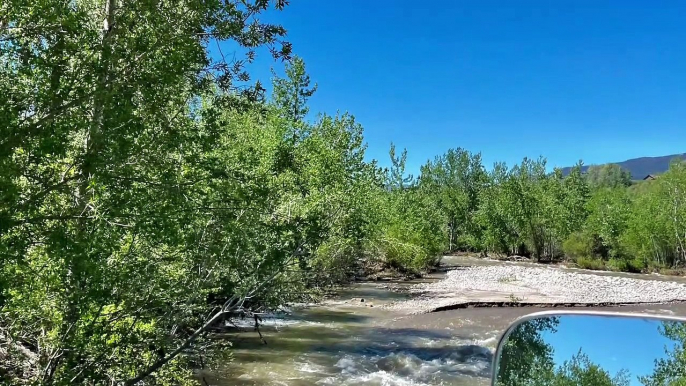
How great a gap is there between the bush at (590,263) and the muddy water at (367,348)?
20464 mm

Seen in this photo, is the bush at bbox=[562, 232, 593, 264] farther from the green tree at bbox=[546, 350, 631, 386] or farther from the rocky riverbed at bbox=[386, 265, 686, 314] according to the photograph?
the green tree at bbox=[546, 350, 631, 386]

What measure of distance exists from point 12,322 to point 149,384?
1471 millimetres

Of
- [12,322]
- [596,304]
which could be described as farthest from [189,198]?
[596,304]

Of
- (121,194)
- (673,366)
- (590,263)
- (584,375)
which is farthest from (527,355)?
(590,263)

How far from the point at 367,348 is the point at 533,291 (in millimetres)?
13513

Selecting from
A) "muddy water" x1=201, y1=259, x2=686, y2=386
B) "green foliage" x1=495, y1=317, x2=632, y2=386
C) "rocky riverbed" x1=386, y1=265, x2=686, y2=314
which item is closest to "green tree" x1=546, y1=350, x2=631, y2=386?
"green foliage" x1=495, y1=317, x2=632, y2=386

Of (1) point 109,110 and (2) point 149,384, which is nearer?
(1) point 109,110

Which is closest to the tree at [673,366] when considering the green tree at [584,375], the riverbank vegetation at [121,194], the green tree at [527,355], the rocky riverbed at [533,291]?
the green tree at [584,375]

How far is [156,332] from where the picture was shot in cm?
500

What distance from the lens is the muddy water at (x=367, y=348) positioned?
1016 centimetres

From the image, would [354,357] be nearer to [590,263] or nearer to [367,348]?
[367,348]

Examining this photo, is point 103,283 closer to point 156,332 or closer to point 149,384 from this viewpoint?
point 156,332

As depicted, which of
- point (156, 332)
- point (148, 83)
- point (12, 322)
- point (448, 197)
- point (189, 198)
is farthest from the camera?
point (448, 197)

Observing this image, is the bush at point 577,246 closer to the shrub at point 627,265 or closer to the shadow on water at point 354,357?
the shrub at point 627,265
